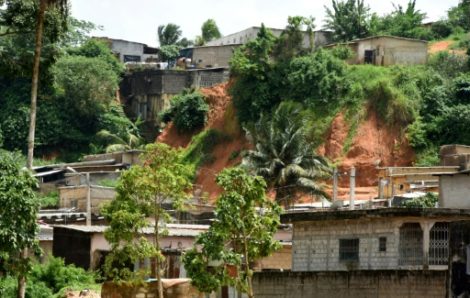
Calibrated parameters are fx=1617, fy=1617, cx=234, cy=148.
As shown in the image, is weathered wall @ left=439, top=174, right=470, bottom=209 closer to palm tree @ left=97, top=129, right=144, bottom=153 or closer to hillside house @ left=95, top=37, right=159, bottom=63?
palm tree @ left=97, top=129, right=144, bottom=153

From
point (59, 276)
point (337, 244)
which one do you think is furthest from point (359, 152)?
point (337, 244)

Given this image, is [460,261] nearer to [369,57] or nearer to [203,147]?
[369,57]

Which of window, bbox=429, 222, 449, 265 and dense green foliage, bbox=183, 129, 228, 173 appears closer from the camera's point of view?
window, bbox=429, 222, 449, 265

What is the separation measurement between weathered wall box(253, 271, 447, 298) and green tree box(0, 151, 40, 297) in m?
9.06

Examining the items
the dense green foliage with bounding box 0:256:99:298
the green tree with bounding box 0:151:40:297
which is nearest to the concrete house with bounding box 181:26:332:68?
the dense green foliage with bounding box 0:256:99:298

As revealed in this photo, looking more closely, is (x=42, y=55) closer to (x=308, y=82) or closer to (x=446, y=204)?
(x=446, y=204)

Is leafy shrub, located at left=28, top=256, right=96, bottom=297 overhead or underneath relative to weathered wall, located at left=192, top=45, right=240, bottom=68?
underneath

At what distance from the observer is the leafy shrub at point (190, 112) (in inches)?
3622

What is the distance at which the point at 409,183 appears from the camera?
66500mm

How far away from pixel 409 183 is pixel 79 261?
17.5 m

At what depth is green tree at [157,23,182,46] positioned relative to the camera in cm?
11481

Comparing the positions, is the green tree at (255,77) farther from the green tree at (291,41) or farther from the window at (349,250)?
the window at (349,250)

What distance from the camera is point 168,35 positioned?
→ 377ft

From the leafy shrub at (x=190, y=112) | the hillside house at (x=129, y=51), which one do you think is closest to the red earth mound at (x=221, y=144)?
the leafy shrub at (x=190, y=112)
